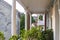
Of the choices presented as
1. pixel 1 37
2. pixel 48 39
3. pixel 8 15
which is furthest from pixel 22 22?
pixel 1 37

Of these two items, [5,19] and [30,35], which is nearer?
[30,35]

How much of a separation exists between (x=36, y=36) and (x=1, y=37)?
1399mm

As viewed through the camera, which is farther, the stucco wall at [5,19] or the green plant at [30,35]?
the stucco wall at [5,19]

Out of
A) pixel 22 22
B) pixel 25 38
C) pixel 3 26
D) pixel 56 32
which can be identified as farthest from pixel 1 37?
pixel 22 22

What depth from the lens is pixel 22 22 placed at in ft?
51.9

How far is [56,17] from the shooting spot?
7301 mm

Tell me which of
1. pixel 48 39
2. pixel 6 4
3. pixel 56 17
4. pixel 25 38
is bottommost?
pixel 48 39

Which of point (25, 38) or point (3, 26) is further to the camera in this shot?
point (3, 26)

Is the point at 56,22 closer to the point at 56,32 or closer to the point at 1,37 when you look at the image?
the point at 56,32

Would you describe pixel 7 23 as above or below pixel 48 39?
above

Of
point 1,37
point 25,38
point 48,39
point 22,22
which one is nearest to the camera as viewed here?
point 1,37

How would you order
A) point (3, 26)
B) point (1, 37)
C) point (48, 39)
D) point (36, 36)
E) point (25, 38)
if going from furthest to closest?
1. point (3, 26)
2. point (48, 39)
3. point (36, 36)
4. point (25, 38)
5. point (1, 37)

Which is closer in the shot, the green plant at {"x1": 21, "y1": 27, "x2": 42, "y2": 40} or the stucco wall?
the green plant at {"x1": 21, "y1": 27, "x2": 42, "y2": 40}

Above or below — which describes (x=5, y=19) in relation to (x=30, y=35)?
above
